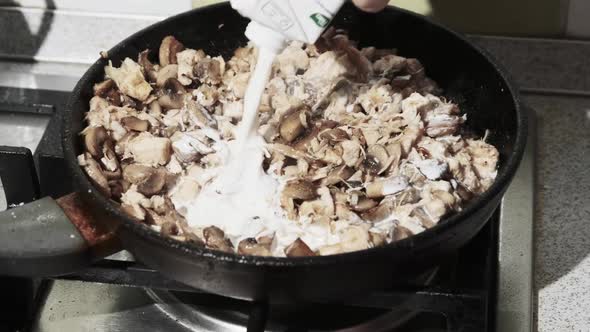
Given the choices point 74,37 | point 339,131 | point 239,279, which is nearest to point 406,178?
point 339,131

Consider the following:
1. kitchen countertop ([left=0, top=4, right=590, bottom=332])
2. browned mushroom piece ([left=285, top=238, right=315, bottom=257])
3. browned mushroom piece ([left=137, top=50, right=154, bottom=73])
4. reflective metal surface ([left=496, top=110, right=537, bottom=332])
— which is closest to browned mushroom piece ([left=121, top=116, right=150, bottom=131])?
browned mushroom piece ([left=137, top=50, right=154, bottom=73])

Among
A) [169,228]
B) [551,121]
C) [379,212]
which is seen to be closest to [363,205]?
[379,212]

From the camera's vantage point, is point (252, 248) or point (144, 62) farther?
point (144, 62)

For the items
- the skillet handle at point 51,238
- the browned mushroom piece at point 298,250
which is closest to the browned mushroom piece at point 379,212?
the browned mushroom piece at point 298,250

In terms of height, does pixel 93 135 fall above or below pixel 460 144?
above

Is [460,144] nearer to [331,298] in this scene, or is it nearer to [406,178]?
[406,178]

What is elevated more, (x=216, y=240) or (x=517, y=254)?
(x=216, y=240)

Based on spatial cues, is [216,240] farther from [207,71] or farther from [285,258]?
[207,71]

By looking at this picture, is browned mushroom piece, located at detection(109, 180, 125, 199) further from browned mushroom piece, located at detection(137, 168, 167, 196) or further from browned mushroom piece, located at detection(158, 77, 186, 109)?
browned mushroom piece, located at detection(158, 77, 186, 109)
